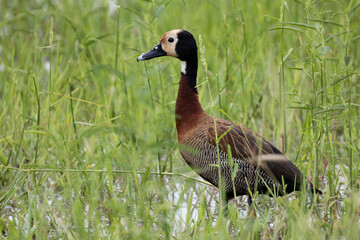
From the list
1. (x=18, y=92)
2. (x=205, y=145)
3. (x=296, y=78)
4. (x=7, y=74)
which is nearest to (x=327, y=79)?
(x=205, y=145)

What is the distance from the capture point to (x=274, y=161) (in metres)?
3.83

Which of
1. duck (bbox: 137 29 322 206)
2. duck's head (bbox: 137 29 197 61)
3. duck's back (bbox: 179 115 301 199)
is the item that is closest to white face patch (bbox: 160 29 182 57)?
duck's head (bbox: 137 29 197 61)

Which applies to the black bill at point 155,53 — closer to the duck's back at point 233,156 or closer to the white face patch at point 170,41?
the white face patch at point 170,41

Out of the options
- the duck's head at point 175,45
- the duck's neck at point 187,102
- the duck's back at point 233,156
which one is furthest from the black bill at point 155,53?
the duck's back at point 233,156

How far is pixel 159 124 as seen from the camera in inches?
131

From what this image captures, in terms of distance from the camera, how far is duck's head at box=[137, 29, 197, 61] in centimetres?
418

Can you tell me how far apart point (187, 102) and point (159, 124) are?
0.80 meters

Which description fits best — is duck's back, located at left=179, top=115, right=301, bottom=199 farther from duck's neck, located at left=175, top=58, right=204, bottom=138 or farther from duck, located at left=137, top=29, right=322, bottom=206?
duck's neck, located at left=175, top=58, right=204, bottom=138

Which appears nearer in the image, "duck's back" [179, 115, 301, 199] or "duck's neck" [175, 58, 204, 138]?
"duck's back" [179, 115, 301, 199]

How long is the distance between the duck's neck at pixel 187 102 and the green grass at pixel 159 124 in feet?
0.44

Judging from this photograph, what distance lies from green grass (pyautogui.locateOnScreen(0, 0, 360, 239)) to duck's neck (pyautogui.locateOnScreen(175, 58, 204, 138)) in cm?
14

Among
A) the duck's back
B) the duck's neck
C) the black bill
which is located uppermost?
the black bill

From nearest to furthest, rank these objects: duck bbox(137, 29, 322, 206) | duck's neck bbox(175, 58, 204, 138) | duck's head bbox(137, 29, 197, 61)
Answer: duck bbox(137, 29, 322, 206) < duck's neck bbox(175, 58, 204, 138) < duck's head bbox(137, 29, 197, 61)

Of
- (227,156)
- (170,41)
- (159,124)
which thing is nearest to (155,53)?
(170,41)
